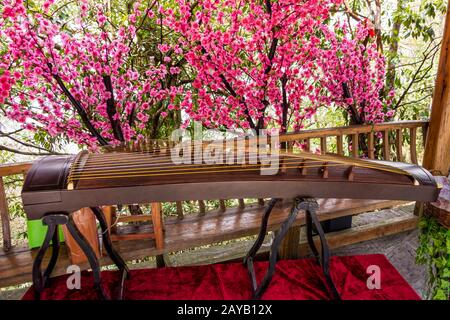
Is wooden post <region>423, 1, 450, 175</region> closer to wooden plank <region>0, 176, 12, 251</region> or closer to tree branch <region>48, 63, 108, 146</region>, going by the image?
tree branch <region>48, 63, 108, 146</region>

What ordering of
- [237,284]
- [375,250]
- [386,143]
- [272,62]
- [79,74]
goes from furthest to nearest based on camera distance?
1. [386,143]
2. [375,250]
3. [272,62]
4. [79,74]
5. [237,284]

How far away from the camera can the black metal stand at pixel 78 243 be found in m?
1.27

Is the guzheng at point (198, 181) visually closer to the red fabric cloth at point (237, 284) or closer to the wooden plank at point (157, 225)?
the wooden plank at point (157, 225)

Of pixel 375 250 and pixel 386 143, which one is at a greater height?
pixel 386 143

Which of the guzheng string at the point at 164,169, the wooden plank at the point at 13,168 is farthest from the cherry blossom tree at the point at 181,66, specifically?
the guzheng string at the point at 164,169

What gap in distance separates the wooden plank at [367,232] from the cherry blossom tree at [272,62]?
1110mm

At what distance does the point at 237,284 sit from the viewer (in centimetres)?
198

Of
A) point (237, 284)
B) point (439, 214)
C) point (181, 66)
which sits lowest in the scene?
point (237, 284)

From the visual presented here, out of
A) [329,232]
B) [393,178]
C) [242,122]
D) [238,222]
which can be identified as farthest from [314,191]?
[242,122]

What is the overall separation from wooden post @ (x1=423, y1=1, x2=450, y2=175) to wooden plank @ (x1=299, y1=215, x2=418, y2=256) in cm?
57

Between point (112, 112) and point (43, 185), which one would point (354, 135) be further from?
point (43, 185)

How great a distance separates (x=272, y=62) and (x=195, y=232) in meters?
1.65

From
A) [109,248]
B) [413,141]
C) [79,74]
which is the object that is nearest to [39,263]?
[109,248]

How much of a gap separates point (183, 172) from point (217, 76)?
1.57 m
